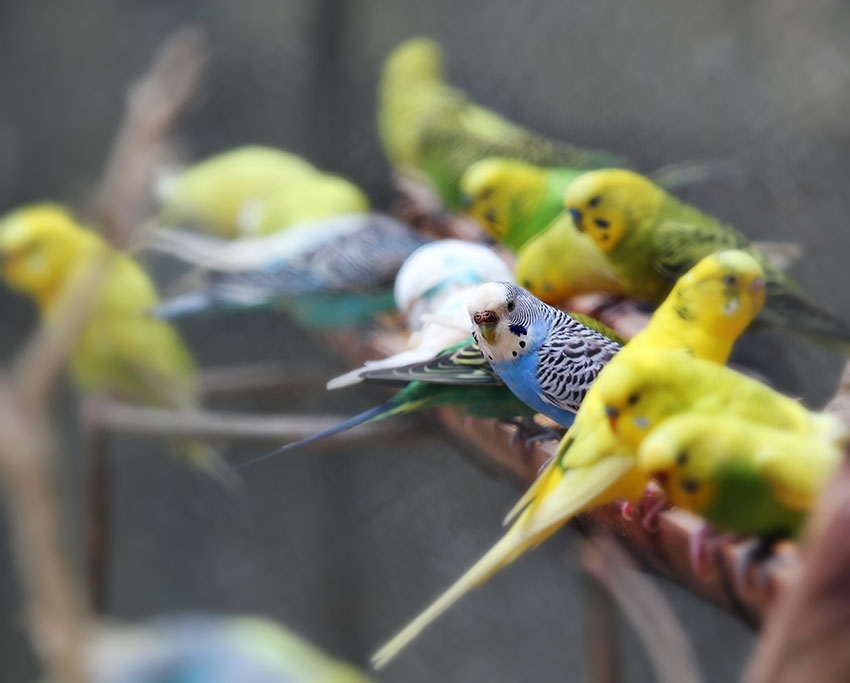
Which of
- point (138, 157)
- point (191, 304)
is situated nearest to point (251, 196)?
point (138, 157)

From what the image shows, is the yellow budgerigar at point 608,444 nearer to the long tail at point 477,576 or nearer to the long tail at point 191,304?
the long tail at point 477,576

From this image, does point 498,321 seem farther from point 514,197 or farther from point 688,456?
point 514,197

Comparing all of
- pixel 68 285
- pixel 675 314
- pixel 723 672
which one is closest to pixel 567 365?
pixel 675 314

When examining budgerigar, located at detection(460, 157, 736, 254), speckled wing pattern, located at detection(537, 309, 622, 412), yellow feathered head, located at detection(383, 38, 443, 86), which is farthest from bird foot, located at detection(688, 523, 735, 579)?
yellow feathered head, located at detection(383, 38, 443, 86)

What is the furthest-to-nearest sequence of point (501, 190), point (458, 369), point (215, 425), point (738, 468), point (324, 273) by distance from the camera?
point (215, 425) → point (324, 273) → point (501, 190) → point (458, 369) → point (738, 468)

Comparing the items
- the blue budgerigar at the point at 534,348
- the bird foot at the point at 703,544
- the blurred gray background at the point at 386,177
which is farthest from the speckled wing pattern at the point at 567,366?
the blurred gray background at the point at 386,177

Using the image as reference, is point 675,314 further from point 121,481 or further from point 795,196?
point 121,481

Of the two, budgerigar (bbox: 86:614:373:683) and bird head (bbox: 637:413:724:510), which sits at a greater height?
bird head (bbox: 637:413:724:510)

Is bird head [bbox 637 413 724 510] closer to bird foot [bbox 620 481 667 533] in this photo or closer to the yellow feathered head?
bird foot [bbox 620 481 667 533]
